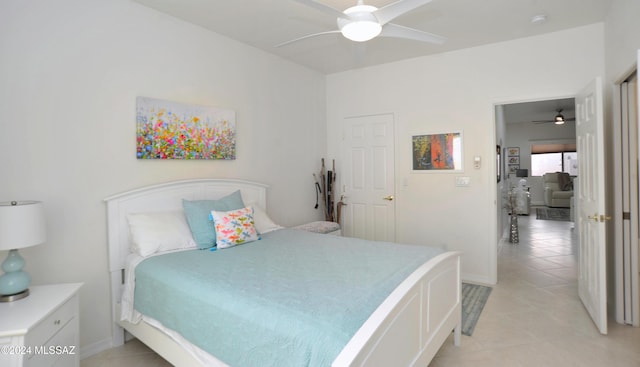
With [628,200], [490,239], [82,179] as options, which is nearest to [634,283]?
[628,200]

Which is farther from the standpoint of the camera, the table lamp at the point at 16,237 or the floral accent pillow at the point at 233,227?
the floral accent pillow at the point at 233,227

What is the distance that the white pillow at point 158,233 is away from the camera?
8.49 feet

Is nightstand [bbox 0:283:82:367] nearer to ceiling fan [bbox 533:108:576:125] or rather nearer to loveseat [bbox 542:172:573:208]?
ceiling fan [bbox 533:108:576:125]

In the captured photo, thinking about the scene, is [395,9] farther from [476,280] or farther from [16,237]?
[476,280]

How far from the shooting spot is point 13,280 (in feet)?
6.37

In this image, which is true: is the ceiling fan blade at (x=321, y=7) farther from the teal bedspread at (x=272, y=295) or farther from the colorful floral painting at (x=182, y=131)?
the colorful floral painting at (x=182, y=131)

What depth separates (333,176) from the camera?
495 centimetres

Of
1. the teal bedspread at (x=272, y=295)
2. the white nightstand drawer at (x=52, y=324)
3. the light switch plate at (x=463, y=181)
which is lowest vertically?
the white nightstand drawer at (x=52, y=324)

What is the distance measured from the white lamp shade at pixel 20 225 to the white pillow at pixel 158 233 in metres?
0.65

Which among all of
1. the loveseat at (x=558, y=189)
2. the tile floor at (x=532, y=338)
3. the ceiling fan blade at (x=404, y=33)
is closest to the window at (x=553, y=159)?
the loveseat at (x=558, y=189)

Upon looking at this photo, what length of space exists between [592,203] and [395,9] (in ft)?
7.66

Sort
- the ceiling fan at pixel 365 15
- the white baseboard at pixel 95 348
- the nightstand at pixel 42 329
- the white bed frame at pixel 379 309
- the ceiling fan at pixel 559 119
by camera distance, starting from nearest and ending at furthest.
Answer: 1. the white bed frame at pixel 379 309
2. the nightstand at pixel 42 329
3. the ceiling fan at pixel 365 15
4. the white baseboard at pixel 95 348
5. the ceiling fan at pixel 559 119

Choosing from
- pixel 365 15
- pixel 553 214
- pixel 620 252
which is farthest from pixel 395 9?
pixel 553 214

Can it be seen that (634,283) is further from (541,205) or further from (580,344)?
(541,205)
